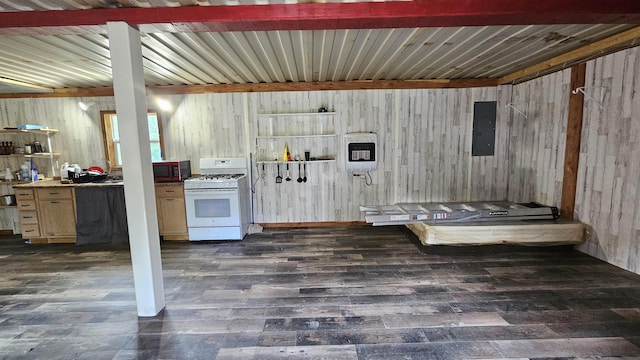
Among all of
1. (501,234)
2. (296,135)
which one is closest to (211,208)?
(296,135)

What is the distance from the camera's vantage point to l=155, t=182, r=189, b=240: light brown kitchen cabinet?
4293mm

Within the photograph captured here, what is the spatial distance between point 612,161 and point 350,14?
338 cm

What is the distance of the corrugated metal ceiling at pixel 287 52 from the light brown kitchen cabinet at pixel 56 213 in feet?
5.47

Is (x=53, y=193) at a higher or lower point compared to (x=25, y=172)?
lower

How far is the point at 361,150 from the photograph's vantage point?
473cm

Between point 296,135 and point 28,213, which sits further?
point 296,135

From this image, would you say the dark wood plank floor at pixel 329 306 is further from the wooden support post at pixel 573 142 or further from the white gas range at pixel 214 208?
the wooden support post at pixel 573 142

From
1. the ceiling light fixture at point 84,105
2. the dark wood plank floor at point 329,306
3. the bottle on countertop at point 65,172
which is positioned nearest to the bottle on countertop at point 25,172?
the bottle on countertop at point 65,172

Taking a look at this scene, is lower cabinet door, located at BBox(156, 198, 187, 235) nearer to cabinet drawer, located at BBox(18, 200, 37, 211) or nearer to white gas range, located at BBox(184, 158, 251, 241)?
white gas range, located at BBox(184, 158, 251, 241)

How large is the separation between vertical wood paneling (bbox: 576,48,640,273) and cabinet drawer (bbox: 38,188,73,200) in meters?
7.00

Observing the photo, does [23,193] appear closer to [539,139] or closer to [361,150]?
[361,150]

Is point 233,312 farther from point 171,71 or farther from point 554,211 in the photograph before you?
point 554,211

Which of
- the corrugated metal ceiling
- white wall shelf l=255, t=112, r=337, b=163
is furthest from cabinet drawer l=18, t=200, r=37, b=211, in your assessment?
white wall shelf l=255, t=112, r=337, b=163

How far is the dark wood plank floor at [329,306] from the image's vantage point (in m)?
2.04
